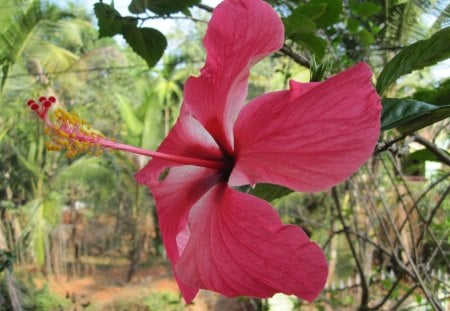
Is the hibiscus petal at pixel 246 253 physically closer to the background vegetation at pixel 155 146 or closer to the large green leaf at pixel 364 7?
the background vegetation at pixel 155 146

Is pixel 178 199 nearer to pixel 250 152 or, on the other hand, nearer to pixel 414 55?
pixel 250 152

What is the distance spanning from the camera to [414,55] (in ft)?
1.24

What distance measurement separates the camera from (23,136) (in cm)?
691

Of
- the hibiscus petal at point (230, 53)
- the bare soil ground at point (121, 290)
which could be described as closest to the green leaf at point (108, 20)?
the hibiscus petal at point (230, 53)

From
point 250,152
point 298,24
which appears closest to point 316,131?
point 250,152

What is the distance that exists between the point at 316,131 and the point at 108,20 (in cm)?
59

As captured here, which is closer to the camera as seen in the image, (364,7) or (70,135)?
(70,135)

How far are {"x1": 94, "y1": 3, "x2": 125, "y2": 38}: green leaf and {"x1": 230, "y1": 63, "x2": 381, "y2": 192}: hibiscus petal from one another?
51 centimetres

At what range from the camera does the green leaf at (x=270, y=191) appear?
1.31 feet

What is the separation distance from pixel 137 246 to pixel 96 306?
2.12 m

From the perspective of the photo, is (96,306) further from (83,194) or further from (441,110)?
(441,110)

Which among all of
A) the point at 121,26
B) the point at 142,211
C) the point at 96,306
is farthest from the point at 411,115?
the point at 142,211

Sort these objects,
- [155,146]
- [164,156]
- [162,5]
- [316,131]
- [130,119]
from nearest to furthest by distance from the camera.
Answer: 1. [316,131]
2. [164,156]
3. [162,5]
4. [155,146]
5. [130,119]

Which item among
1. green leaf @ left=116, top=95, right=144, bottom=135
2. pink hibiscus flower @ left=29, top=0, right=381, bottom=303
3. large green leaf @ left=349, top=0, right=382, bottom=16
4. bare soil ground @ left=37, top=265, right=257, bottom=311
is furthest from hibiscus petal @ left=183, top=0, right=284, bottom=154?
green leaf @ left=116, top=95, right=144, bottom=135
